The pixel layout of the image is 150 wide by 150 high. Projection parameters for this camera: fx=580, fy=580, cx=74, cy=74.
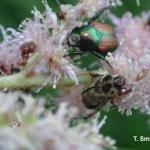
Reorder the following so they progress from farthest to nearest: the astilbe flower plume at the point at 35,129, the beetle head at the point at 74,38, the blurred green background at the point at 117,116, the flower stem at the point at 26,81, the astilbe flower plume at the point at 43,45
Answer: the blurred green background at the point at 117,116 → the beetle head at the point at 74,38 → the astilbe flower plume at the point at 43,45 → the flower stem at the point at 26,81 → the astilbe flower plume at the point at 35,129

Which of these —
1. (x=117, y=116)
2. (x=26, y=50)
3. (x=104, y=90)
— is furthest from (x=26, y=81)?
(x=117, y=116)

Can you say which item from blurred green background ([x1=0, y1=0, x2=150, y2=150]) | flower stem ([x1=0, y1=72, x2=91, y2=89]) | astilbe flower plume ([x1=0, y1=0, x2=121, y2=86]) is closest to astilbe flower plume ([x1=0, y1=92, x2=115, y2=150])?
flower stem ([x1=0, y1=72, x2=91, y2=89])

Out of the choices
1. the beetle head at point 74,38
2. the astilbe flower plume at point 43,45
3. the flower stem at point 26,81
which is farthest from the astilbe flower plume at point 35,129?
the beetle head at point 74,38

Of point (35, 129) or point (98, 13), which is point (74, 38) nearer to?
point (98, 13)

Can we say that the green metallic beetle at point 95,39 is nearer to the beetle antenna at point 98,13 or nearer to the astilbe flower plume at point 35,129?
the beetle antenna at point 98,13

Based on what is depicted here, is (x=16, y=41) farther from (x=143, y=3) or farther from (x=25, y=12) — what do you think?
(x=143, y=3)

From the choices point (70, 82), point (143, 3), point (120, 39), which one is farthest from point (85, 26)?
point (143, 3)

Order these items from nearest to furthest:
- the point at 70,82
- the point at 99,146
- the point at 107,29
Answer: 1. the point at 99,146
2. the point at 70,82
3. the point at 107,29
